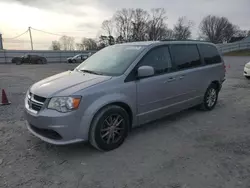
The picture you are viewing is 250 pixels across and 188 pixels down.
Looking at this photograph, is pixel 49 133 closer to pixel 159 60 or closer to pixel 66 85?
pixel 66 85

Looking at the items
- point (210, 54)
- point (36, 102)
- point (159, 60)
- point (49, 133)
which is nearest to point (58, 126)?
point (49, 133)

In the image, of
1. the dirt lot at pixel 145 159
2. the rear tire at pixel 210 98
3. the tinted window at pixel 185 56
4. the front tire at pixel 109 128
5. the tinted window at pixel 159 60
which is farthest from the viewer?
the rear tire at pixel 210 98

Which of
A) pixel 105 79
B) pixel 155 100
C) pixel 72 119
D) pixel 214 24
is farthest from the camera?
pixel 214 24

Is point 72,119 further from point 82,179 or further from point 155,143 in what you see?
point 155,143

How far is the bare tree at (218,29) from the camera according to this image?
82250 millimetres

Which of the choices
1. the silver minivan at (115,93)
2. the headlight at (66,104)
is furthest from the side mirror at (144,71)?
the headlight at (66,104)

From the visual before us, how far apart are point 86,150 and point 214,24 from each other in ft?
301

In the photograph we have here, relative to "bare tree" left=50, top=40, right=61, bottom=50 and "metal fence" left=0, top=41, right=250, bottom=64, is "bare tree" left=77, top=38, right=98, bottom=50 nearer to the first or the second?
"bare tree" left=50, top=40, right=61, bottom=50

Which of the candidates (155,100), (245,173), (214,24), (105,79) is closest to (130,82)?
(105,79)

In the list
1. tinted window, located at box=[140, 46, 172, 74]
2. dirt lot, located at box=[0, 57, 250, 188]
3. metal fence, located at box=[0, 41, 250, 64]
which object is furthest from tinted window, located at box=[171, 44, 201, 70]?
metal fence, located at box=[0, 41, 250, 64]

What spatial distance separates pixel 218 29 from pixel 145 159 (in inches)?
3554

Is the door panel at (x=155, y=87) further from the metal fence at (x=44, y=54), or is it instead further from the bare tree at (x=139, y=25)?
the bare tree at (x=139, y=25)

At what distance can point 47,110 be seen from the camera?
319 centimetres

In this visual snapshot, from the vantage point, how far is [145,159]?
330cm
